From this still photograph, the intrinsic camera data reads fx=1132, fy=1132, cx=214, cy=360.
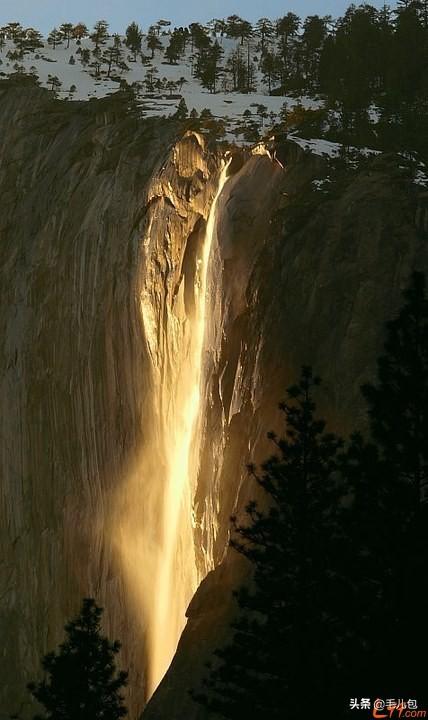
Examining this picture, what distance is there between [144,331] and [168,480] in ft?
15.7

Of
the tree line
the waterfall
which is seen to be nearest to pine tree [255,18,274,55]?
the tree line

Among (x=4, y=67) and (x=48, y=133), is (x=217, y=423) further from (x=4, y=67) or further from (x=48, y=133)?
(x=4, y=67)

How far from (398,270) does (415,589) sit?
10.1m

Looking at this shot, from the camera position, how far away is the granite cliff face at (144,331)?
2230 cm

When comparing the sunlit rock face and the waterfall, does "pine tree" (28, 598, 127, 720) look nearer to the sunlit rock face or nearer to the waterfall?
the sunlit rock face

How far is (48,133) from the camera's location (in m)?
41.8

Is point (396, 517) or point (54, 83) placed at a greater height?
point (54, 83)

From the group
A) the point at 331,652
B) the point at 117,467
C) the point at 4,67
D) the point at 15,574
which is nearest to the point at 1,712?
the point at 15,574

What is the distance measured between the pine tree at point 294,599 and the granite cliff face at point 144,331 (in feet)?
10.1

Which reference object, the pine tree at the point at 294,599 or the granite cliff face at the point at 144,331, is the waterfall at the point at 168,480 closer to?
the granite cliff face at the point at 144,331

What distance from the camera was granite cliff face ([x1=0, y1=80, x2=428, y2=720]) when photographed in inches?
878

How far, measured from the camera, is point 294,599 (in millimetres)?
15695

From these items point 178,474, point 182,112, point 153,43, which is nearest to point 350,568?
point 178,474

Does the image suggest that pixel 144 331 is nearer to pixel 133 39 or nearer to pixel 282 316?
pixel 282 316
